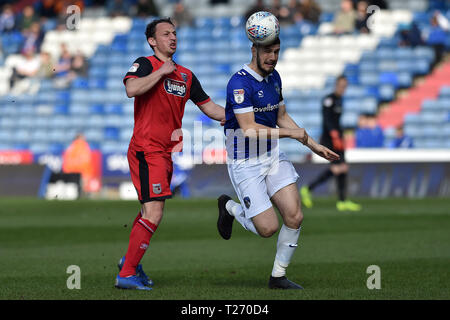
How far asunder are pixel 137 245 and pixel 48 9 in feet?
92.6

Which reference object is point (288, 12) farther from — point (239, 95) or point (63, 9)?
point (239, 95)

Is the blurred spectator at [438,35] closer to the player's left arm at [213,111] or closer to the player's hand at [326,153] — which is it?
the player's left arm at [213,111]

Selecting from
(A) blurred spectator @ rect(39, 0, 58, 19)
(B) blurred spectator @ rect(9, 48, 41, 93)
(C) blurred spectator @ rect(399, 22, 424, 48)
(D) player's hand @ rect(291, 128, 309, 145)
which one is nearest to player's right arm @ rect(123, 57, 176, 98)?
(D) player's hand @ rect(291, 128, 309, 145)

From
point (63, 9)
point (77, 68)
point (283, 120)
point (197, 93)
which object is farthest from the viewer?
point (63, 9)

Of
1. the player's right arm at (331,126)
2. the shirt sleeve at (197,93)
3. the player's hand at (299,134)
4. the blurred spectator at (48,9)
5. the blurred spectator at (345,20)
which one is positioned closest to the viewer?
the player's hand at (299,134)

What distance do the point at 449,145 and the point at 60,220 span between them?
13.3 meters

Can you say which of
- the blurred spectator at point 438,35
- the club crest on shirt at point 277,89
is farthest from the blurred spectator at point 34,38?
the club crest on shirt at point 277,89

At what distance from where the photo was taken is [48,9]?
110 ft

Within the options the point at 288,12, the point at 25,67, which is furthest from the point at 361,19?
the point at 25,67

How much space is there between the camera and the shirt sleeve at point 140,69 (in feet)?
22.6

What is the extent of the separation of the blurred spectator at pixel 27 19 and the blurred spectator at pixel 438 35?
15155 millimetres

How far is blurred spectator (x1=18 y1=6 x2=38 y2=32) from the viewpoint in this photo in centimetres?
3198

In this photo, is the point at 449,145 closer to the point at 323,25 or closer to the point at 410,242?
the point at 323,25
